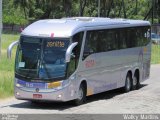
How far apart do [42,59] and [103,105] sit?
8.96 ft

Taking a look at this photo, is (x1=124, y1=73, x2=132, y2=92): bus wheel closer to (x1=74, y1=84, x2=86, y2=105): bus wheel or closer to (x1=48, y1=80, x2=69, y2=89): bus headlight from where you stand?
(x1=74, y1=84, x2=86, y2=105): bus wheel

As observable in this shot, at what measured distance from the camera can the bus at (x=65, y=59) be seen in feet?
56.4

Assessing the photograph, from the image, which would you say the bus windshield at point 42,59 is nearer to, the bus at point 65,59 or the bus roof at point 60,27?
the bus at point 65,59

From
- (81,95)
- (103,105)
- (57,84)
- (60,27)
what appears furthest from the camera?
(81,95)

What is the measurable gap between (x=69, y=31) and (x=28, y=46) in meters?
1.40

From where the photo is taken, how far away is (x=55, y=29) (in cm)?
1786

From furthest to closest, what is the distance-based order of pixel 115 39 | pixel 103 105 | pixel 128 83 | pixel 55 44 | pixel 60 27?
pixel 128 83
pixel 115 39
pixel 103 105
pixel 60 27
pixel 55 44

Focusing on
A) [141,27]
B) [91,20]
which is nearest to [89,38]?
[91,20]

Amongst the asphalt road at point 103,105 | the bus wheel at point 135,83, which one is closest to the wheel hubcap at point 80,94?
the asphalt road at point 103,105

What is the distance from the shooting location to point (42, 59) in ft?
56.9

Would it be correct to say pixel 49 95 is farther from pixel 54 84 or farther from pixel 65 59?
pixel 65 59

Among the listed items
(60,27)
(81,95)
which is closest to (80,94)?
(81,95)

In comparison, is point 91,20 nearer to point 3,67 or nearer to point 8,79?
point 8,79

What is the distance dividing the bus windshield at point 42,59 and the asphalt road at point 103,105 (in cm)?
110
